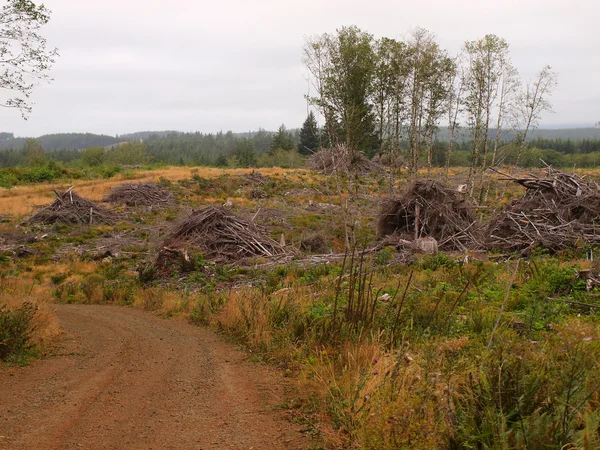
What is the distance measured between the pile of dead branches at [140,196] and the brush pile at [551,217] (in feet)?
75.0

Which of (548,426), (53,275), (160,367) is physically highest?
(548,426)

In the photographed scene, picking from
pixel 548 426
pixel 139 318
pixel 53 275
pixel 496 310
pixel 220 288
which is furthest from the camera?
pixel 53 275

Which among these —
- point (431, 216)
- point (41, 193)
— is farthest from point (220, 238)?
point (41, 193)

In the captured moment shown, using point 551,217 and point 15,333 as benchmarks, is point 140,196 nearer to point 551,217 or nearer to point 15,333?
point 551,217

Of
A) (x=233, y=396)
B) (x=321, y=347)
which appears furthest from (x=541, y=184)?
(x=233, y=396)

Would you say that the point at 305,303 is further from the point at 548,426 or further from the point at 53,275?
the point at 53,275

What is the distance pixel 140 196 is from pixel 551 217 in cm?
2594

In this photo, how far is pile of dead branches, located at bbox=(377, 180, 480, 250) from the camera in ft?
56.3

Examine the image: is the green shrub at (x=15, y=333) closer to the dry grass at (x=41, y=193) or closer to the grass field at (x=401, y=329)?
the grass field at (x=401, y=329)

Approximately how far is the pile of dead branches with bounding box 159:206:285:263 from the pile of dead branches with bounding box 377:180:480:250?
191 inches

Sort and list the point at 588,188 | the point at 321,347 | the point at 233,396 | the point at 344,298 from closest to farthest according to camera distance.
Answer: the point at 233,396 → the point at 321,347 → the point at 344,298 → the point at 588,188

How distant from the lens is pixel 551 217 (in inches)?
562

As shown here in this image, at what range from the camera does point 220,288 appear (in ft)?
40.1

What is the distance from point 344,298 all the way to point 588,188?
36.2ft
